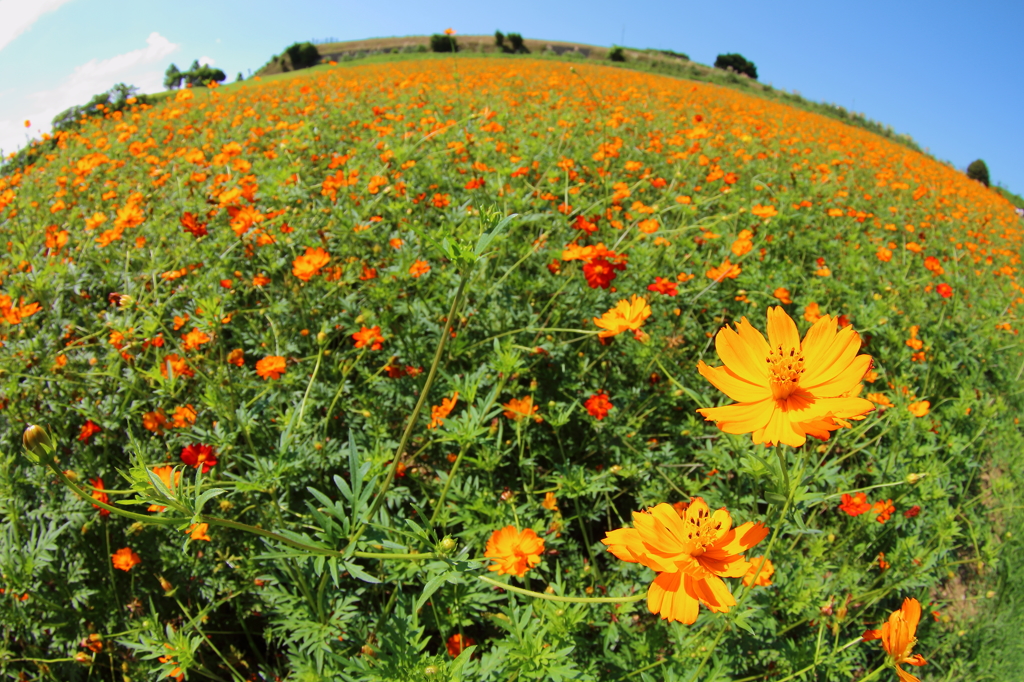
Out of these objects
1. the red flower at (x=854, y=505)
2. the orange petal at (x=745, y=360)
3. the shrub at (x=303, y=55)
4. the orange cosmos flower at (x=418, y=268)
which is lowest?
the red flower at (x=854, y=505)

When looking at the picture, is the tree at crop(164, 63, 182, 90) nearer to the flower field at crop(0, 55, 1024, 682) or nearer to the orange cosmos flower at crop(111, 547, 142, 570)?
the flower field at crop(0, 55, 1024, 682)

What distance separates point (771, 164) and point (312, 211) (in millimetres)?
4702

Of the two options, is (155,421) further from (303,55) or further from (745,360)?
(303,55)

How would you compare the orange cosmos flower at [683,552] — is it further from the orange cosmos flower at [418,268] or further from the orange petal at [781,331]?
the orange cosmos flower at [418,268]

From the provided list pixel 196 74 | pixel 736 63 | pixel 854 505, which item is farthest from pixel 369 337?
pixel 736 63

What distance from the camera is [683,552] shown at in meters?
0.78

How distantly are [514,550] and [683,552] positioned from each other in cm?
59

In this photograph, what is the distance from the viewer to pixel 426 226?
270 cm

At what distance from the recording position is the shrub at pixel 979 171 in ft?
56.0

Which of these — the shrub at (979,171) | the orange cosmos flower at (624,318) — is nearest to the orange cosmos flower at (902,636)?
the orange cosmos flower at (624,318)

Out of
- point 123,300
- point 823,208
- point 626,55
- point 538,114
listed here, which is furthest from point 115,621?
point 626,55

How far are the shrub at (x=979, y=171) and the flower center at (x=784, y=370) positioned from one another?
23159 mm

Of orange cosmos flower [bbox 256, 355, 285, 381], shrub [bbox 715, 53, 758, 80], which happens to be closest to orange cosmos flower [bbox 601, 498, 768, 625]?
orange cosmos flower [bbox 256, 355, 285, 381]

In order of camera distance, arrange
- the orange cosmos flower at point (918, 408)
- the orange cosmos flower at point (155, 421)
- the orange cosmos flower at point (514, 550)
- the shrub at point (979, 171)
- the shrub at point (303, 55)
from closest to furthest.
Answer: the orange cosmos flower at point (514, 550) → the orange cosmos flower at point (155, 421) → the orange cosmos flower at point (918, 408) → the shrub at point (979, 171) → the shrub at point (303, 55)
